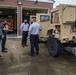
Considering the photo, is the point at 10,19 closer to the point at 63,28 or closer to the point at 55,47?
the point at 55,47

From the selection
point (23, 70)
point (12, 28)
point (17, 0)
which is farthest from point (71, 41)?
point (12, 28)

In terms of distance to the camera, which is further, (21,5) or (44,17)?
(21,5)

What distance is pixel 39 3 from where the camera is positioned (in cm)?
2005

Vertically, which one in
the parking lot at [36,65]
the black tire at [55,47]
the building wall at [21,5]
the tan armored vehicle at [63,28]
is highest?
the building wall at [21,5]

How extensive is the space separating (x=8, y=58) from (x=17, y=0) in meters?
10.7

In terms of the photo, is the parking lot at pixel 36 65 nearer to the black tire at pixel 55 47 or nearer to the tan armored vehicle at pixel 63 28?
the black tire at pixel 55 47

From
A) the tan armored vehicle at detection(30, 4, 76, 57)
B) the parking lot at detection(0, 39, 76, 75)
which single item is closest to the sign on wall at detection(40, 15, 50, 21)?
the tan armored vehicle at detection(30, 4, 76, 57)

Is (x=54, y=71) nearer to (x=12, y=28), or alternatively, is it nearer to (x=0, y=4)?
(x=0, y=4)

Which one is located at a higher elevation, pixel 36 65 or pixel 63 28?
pixel 63 28

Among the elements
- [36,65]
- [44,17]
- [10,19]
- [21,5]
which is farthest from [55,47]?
[10,19]

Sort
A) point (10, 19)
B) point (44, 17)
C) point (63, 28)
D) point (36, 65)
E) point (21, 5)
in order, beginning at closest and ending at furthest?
point (36, 65) < point (63, 28) < point (44, 17) < point (21, 5) < point (10, 19)

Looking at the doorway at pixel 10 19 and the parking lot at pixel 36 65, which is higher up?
the doorway at pixel 10 19

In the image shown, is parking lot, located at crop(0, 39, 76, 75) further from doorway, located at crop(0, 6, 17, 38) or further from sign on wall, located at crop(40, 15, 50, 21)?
doorway, located at crop(0, 6, 17, 38)

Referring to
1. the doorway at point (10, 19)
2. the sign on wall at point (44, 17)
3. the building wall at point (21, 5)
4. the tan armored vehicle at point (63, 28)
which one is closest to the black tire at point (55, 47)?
the tan armored vehicle at point (63, 28)
